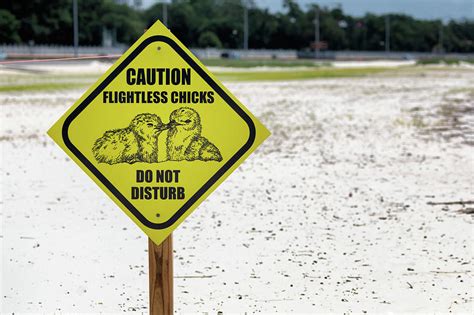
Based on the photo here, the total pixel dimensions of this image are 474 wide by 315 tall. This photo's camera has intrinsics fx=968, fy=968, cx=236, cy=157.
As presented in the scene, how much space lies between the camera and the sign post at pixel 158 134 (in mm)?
4406

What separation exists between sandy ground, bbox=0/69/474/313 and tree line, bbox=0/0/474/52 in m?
53.2

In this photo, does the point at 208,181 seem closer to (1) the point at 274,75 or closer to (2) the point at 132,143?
(2) the point at 132,143

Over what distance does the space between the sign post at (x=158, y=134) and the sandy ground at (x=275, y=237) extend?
2292mm

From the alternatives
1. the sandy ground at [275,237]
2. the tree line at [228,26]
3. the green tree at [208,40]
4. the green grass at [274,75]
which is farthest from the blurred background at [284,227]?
the green tree at [208,40]

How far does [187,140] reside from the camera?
4500mm

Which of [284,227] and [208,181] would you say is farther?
[284,227]

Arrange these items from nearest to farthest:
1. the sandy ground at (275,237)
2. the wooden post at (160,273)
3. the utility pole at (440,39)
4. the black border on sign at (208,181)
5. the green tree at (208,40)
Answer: the black border on sign at (208,181) → the wooden post at (160,273) → the sandy ground at (275,237) → the green tree at (208,40) → the utility pole at (440,39)

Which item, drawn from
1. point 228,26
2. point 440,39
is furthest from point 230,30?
point 440,39

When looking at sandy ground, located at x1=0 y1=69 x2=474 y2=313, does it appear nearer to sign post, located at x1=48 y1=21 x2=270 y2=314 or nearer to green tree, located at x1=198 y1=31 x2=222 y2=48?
sign post, located at x1=48 y1=21 x2=270 y2=314

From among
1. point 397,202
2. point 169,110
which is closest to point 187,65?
point 169,110

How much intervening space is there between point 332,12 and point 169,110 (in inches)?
6208

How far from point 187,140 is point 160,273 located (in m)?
0.65

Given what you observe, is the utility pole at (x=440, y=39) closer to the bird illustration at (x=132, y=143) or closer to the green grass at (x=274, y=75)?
the green grass at (x=274, y=75)

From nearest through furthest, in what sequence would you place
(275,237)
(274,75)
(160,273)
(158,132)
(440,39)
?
1. (158,132)
2. (160,273)
3. (275,237)
4. (274,75)
5. (440,39)
